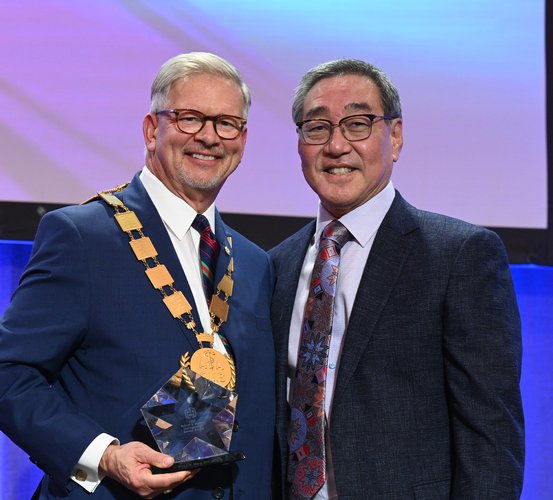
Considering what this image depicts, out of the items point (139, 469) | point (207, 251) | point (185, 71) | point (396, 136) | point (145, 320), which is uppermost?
point (185, 71)

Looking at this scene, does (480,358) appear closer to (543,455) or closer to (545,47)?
(543,455)

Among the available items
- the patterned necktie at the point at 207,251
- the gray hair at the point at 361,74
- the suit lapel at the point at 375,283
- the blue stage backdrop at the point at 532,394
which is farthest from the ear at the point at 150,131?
the blue stage backdrop at the point at 532,394

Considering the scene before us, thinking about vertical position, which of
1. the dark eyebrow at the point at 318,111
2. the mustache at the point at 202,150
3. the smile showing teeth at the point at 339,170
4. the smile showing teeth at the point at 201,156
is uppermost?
the dark eyebrow at the point at 318,111

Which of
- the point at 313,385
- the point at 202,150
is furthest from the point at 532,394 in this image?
the point at 202,150

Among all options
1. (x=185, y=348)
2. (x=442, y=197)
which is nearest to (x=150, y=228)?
(x=185, y=348)

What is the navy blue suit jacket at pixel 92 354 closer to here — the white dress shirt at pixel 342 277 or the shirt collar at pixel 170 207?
the shirt collar at pixel 170 207

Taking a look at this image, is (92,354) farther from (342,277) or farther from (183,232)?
(342,277)

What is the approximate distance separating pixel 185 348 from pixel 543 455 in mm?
1946

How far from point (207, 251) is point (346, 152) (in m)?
0.48

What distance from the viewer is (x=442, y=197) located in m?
3.17

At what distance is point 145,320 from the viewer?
1.97 m

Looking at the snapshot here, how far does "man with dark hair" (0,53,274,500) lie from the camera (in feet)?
6.06

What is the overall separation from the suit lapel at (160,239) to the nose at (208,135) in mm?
213

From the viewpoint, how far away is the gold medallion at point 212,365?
195 centimetres
